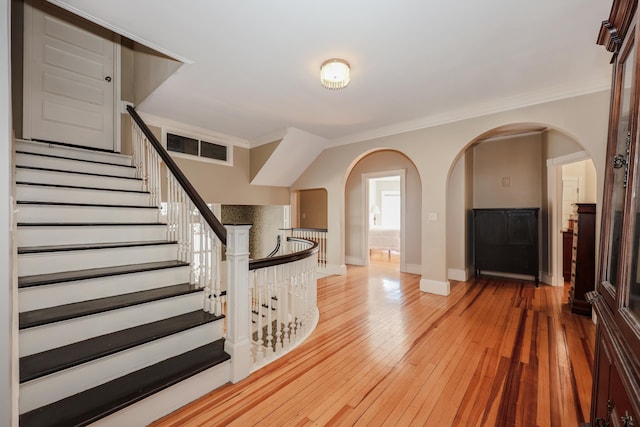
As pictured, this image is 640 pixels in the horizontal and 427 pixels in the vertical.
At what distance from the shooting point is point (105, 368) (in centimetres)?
155

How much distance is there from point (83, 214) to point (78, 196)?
0.94 feet

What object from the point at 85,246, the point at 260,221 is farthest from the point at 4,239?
the point at 260,221

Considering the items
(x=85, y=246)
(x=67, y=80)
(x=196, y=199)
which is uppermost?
(x=67, y=80)

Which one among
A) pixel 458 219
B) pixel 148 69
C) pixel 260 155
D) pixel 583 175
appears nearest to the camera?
pixel 148 69

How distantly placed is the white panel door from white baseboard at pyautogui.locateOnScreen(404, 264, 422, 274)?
17.5 feet

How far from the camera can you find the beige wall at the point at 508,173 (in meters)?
4.72

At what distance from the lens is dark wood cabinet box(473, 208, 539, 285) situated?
436 centimetres

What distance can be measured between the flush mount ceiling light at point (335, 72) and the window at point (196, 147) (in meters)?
2.96

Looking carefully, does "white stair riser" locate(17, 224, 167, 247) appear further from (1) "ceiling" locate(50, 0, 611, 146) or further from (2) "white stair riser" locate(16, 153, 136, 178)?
(1) "ceiling" locate(50, 0, 611, 146)

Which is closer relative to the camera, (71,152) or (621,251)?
(621,251)

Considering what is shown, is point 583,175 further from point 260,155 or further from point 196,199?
point 196,199

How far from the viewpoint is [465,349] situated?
94.9 inches

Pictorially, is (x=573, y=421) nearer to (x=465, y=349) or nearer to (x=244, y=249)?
(x=465, y=349)

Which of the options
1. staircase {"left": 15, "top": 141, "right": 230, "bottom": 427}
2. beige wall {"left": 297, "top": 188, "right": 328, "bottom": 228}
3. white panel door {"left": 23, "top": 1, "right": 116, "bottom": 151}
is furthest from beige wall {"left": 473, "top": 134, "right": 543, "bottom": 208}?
white panel door {"left": 23, "top": 1, "right": 116, "bottom": 151}
